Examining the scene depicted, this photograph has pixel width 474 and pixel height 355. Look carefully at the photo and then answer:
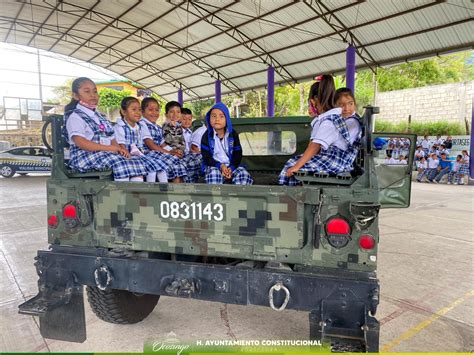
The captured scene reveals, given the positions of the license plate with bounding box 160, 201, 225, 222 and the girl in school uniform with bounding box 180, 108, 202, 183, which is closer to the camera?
the license plate with bounding box 160, 201, 225, 222

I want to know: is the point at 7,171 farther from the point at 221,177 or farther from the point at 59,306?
the point at 221,177

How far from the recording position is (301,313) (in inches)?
136

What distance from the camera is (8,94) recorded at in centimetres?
3459

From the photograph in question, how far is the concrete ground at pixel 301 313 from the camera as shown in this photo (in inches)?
117

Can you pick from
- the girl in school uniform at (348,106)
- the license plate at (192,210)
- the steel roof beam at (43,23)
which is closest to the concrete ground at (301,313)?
the license plate at (192,210)

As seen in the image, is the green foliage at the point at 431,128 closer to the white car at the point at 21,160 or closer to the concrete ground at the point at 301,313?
the concrete ground at the point at 301,313

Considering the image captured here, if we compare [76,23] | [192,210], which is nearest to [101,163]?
[192,210]

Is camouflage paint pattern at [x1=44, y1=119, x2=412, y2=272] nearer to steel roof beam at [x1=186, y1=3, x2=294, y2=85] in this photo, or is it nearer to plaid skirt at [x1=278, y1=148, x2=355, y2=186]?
plaid skirt at [x1=278, y1=148, x2=355, y2=186]

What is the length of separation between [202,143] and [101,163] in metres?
0.82

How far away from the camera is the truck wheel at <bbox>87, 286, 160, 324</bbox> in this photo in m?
2.98

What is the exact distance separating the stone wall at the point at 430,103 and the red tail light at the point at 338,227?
20.5 meters

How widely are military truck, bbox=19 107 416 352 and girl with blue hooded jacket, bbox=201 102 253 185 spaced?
655 mm

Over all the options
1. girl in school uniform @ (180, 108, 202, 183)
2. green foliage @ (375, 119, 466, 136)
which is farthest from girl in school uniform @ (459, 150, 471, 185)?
girl in school uniform @ (180, 108, 202, 183)

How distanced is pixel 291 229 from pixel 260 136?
225 cm
